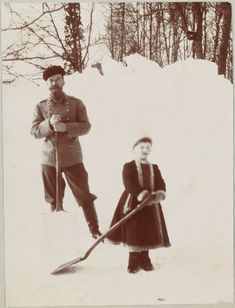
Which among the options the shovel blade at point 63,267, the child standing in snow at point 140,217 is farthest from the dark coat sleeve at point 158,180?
the shovel blade at point 63,267

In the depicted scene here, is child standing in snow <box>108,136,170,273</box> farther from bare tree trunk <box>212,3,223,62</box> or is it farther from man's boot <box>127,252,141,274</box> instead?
bare tree trunk <box>212,3,223,62</box>

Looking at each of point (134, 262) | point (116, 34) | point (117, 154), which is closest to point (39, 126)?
point (117, 154)

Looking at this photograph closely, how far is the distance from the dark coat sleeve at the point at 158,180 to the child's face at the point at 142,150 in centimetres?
5

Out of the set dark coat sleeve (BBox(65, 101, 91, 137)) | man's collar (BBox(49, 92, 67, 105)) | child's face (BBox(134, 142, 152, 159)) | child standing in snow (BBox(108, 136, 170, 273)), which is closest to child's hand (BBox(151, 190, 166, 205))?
child standing in snow (BBox(108, 136, 170, 273))

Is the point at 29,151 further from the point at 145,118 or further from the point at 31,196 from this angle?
the point at 145,118

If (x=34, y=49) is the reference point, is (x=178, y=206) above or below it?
below

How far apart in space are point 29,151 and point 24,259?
364 mm

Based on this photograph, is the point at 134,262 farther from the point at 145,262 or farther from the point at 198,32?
the point at 198,32

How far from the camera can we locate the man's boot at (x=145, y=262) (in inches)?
75.9

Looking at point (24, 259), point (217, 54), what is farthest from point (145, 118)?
point (24, 259)

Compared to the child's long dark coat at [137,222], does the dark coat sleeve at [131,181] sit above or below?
above

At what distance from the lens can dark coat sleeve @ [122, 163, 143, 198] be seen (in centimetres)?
193

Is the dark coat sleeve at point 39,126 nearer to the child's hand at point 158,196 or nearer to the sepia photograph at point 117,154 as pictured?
the sepia photograph at point 117,154

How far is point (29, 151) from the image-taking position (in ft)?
6.35
